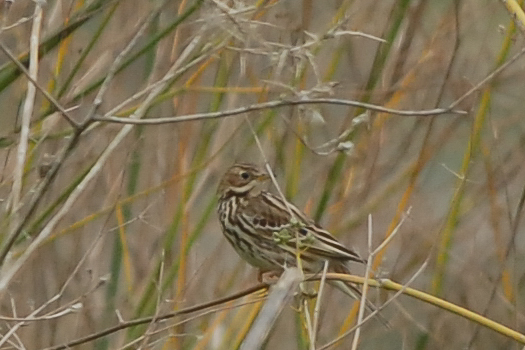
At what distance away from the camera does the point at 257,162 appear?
14.7 ft

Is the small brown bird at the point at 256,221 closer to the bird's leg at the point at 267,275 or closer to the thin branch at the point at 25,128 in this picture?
the bird's leg at the point at 267,275

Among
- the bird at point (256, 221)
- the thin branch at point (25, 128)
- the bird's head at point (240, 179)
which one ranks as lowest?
the bird at point (256, 221)

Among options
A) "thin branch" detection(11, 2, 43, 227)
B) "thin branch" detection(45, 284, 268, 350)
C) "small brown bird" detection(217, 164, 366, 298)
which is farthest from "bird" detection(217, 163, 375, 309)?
"thin branch" detection(11, 2, 43, 227)

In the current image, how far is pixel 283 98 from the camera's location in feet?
8.09

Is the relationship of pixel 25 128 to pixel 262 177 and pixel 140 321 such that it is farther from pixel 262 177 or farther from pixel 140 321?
pixel 262 177

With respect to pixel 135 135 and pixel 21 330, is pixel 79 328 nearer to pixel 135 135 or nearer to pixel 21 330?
pixel 21 330

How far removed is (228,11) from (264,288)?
91 cm

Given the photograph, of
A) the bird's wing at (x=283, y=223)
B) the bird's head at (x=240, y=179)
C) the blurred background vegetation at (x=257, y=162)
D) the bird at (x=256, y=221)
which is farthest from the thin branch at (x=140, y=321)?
the bird's head at (x=240, y=179)

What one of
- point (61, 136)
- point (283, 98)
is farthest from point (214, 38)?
point (283, 98)

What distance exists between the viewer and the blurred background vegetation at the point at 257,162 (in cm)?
368

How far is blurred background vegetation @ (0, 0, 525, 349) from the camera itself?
3.68m

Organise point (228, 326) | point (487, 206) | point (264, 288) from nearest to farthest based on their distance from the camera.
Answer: point (264, 288) → point (228, 326) → point (487, 206)

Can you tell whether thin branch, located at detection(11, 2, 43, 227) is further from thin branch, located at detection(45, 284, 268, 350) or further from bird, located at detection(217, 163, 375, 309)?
bird, located at detection(217, 163, 375, 309)

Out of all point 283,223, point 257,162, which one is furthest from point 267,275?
point 257,162
